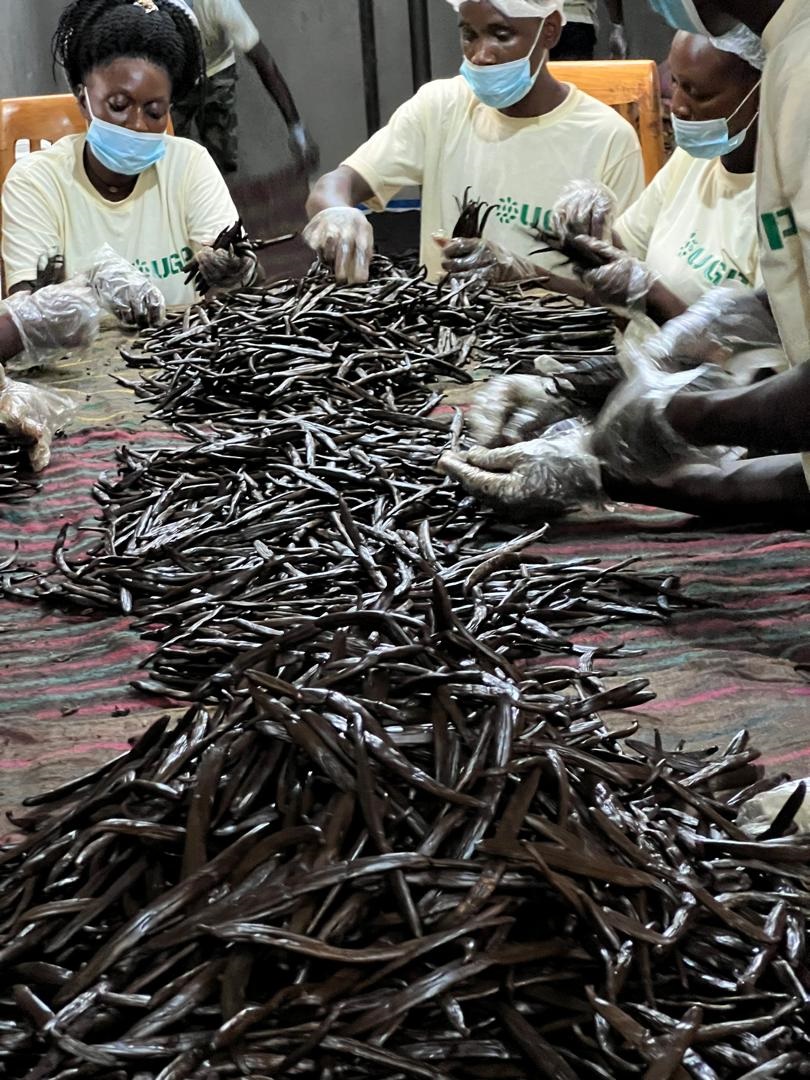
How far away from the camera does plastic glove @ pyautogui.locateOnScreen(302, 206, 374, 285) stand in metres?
Answer: 2.89

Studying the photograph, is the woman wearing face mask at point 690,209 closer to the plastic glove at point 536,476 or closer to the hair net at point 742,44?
the hair net at point 742,44

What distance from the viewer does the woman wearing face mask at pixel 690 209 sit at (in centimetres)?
241

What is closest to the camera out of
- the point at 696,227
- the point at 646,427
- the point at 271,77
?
the point at 646,427

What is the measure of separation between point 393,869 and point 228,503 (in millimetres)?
1091

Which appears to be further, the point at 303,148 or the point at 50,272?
the point at 303,148

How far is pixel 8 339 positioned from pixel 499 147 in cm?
161

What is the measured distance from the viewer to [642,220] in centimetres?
316

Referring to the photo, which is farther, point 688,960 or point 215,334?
point 215,334

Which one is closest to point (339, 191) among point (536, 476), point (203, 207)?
point (203, 207)

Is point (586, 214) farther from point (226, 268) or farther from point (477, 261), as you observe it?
point (226, 268)

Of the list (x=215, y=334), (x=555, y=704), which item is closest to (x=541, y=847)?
(x=555, y=704)

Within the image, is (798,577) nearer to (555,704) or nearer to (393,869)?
(555,704)

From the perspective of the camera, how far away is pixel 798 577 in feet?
5.39

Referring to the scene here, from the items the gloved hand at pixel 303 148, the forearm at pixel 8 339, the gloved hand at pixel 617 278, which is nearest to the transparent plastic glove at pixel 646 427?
the gloved hand at pixel 617 278
